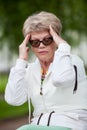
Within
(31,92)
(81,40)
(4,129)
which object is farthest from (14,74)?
(81,40)

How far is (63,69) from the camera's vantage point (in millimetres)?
4668

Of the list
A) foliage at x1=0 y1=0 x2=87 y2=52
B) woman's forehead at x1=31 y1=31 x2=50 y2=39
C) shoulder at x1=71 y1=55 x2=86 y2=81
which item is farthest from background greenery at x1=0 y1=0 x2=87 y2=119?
shoulder at x1=71 y1=55 x2=86 y2=81

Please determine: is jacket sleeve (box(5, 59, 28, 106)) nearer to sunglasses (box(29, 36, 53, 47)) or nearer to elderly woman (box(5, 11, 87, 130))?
elderly woman (box(5, 11, 87, 130))

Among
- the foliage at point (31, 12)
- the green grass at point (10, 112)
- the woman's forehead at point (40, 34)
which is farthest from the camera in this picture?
the green grass at point (10, 112)

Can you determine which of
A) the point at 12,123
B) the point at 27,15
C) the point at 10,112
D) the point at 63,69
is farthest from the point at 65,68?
the point at 10,112

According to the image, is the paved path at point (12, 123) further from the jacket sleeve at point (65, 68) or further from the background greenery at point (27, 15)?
the jacket sleeve at point (65, 68)

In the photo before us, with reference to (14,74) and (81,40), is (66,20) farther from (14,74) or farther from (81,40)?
(14,74)

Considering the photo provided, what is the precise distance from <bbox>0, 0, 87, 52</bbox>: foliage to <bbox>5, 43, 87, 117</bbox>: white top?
1138 cm

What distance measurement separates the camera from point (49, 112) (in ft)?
15.7

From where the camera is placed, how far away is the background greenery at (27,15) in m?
16.4

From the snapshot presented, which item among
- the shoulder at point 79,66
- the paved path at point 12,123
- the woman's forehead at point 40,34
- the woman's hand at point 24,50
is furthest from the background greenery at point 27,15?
the shoulder at point 79,66

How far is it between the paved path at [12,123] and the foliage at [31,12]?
2674 millimetres

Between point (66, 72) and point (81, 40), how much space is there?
50.9ft

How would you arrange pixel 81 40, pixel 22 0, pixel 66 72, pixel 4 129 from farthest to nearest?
pixel 81 40 < pixel 22 0 < pixel 4 129 < pixel 66 72
